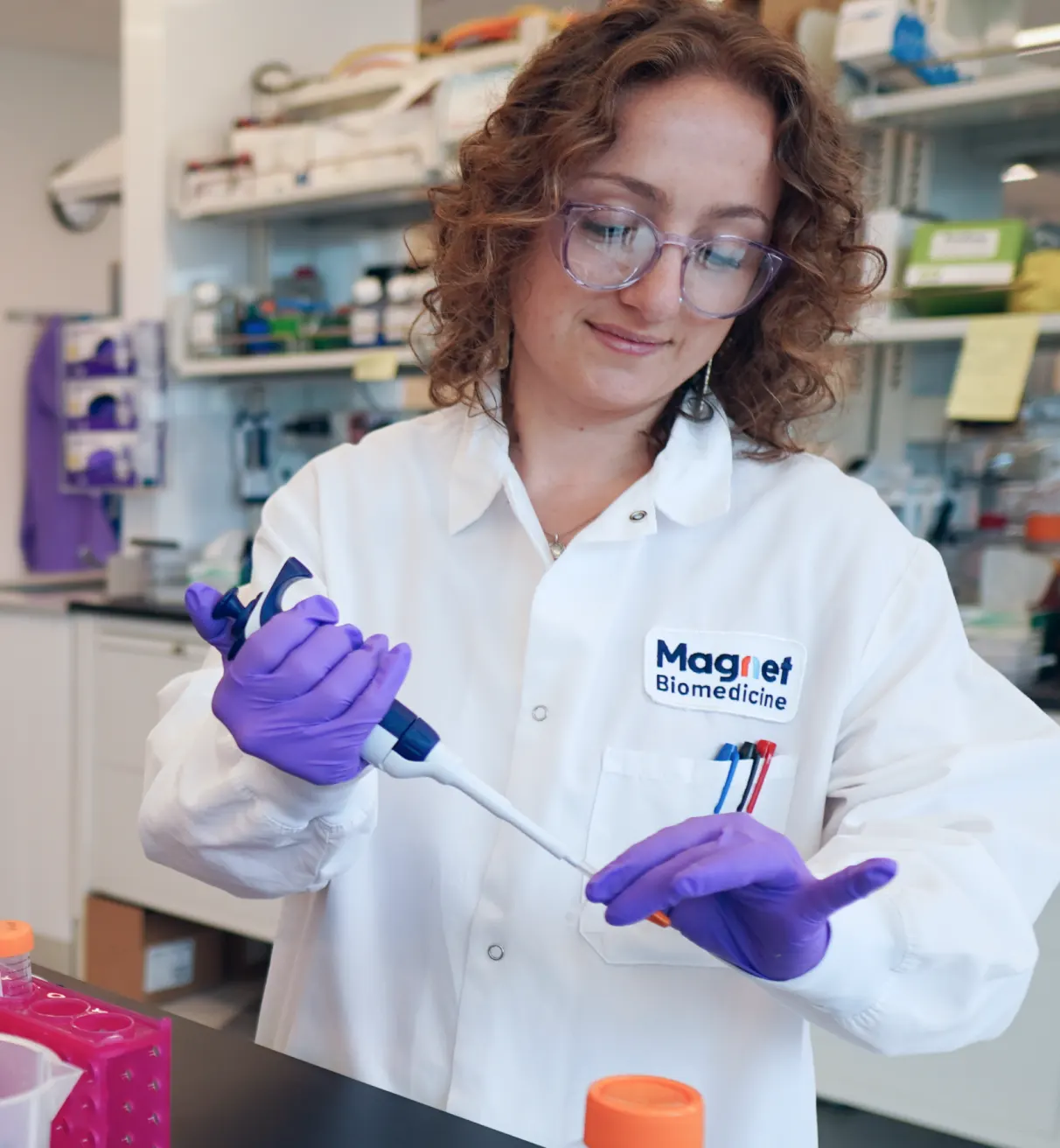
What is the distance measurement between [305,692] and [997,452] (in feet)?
6.54

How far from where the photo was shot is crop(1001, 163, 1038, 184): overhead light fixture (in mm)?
2490

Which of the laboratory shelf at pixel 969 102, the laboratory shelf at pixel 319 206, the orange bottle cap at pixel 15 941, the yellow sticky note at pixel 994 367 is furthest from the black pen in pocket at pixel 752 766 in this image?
the laboratory shelf at pixel 319 206

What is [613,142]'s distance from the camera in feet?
3.53

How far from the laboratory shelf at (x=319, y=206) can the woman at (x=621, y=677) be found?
186 centimetres

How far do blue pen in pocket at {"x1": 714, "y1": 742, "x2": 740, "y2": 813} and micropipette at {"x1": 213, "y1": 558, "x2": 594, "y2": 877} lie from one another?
0.26 meters

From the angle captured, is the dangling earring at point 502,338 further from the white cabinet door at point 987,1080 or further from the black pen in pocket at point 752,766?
the white cabinet door at point 987,1080

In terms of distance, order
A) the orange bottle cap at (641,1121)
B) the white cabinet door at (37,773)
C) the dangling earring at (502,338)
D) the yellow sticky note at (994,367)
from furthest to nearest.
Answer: the white cabinet door at (37,773)
the yellow sticky note at (994,367)
the dangling earring at (502,338)
the orange bottle cap at (641,1121)

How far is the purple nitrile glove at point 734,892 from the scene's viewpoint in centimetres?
72

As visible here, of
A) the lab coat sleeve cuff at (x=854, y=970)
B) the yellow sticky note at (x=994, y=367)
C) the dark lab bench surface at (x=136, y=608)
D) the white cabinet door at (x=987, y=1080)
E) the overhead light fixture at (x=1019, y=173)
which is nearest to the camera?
the lab coat sleeve cuff at (x=854, y=970)

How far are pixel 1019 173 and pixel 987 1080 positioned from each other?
1.69 metres

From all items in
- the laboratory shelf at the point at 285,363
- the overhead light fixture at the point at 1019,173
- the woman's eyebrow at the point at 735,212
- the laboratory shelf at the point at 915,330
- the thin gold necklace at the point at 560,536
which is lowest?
the thin gold necklace at the point at 560,536

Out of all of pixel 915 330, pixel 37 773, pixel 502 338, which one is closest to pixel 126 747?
pixel 37 773

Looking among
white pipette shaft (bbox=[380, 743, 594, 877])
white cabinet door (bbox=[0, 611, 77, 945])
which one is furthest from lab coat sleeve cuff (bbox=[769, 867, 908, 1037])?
white cabinet door (bbox=[0, 611, 77, 945])

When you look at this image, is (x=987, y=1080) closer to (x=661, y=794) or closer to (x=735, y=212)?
(x=661, y=794)
